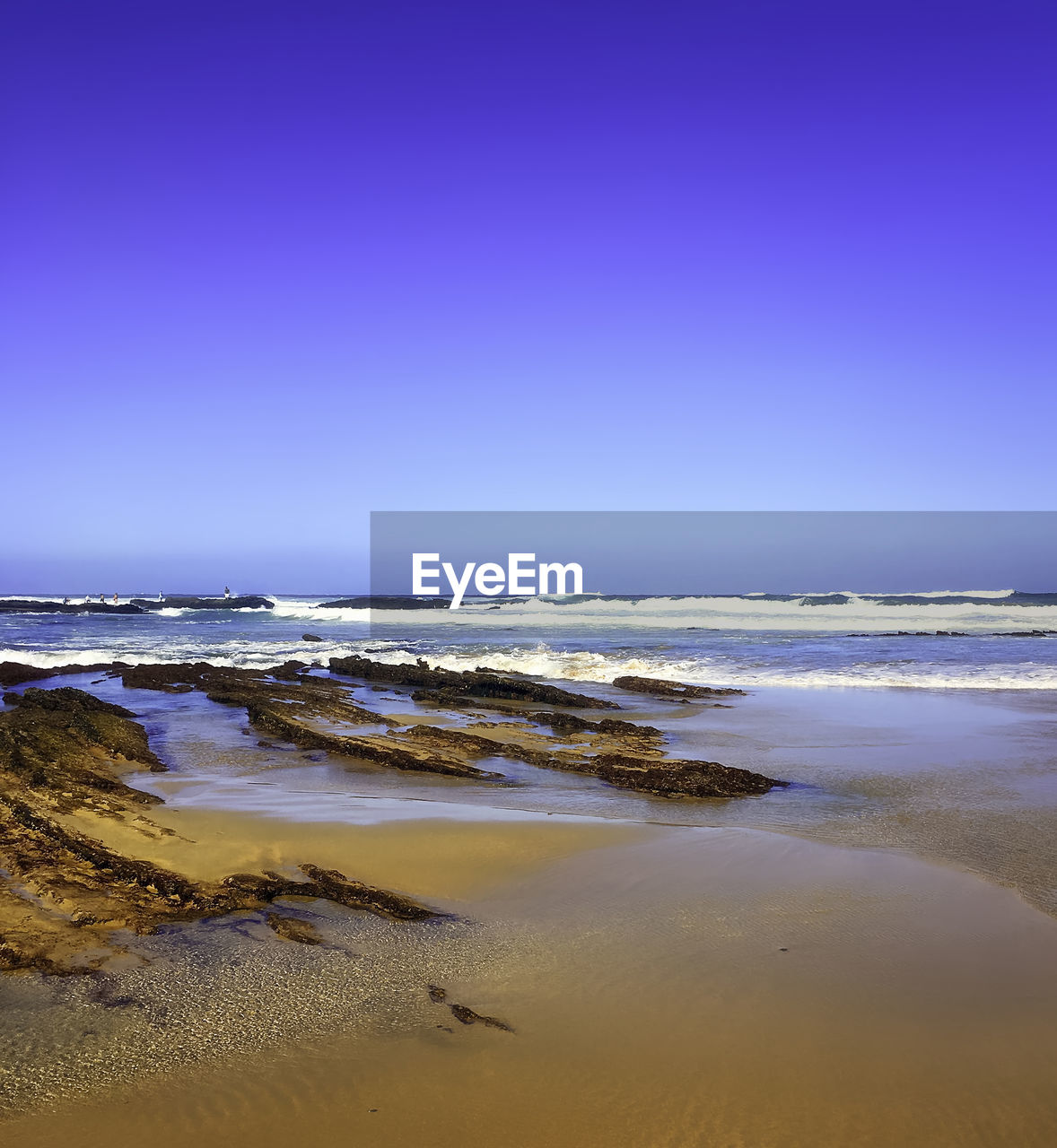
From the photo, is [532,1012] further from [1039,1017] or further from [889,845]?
[889,845]

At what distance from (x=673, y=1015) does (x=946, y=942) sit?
179 centimetres

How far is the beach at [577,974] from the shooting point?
9.57 feet

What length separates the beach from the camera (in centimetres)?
292

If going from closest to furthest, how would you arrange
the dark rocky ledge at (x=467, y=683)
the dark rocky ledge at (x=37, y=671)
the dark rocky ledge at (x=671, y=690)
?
the dark rocky ledge at (x=467, y=683) → the dark rocky ledge at (x=671, y=690) → the dark rocky ledge at (x=37, y=671)

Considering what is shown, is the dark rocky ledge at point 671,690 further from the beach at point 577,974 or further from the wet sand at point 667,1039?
the wet sand at point 667,1039

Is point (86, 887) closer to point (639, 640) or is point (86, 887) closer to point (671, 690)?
point (671, 690)

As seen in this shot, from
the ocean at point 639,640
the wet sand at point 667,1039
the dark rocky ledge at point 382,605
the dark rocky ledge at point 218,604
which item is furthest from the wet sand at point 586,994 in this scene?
the dark rocky ledge at point 218,604

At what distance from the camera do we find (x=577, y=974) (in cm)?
396

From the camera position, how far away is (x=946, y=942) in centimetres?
439

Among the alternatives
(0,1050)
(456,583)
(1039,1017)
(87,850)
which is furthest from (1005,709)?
(456,583)

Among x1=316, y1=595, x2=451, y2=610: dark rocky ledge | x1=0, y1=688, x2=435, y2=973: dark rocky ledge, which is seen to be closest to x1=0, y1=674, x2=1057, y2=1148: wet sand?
→ x1=0, y1=688, x2=435, y2=973: dark rocky ledge

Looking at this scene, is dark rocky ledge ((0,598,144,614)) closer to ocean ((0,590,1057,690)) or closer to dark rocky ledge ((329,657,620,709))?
ocean ((0,590,1057,690))

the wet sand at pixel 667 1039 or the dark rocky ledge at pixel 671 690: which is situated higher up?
the wet sand at pixel 667 1039

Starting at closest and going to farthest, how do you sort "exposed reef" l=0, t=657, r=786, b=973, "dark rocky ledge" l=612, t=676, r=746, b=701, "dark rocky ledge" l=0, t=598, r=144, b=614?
"exposed reef" l=0, t=657, r=786, b=973
"dark rocky ledge" l=612, t=676, r=746, b=701
"dark rocky ledge" l=0, t=598, r=144, b=614
